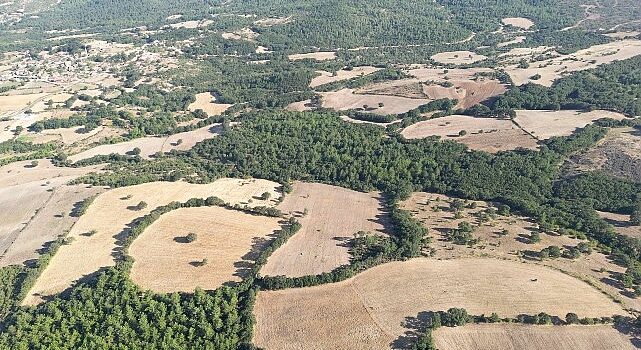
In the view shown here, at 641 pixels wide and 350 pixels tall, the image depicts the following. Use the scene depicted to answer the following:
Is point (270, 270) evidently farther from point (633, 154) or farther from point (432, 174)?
point (633, 154)

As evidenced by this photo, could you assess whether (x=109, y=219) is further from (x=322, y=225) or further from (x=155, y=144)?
(x=155, y=144)

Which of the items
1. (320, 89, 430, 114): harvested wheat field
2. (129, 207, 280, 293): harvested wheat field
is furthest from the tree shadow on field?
(320, 89, 430, 114): harvested wheat field

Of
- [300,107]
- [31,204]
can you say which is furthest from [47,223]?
[300,107]

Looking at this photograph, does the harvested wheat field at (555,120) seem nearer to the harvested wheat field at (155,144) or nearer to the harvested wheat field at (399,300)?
the harvested wheat field at (399,300)

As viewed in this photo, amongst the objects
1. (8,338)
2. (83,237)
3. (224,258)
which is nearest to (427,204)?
(224,258)

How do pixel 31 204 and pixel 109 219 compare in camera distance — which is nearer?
pixel 109 219

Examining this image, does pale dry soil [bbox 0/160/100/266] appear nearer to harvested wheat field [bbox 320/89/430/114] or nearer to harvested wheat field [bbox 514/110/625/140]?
harvested wheat field [bbox 320/89/430/114]
